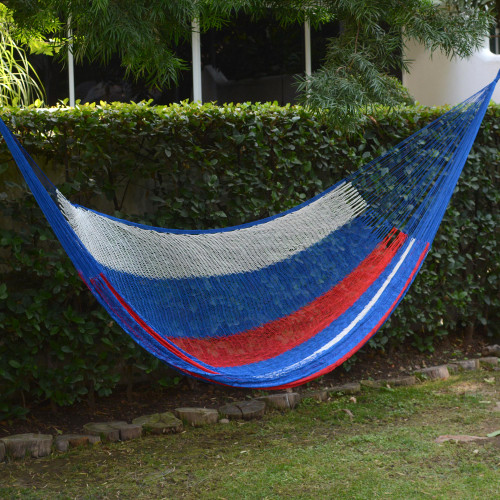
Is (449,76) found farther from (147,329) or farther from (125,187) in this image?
(147,329)

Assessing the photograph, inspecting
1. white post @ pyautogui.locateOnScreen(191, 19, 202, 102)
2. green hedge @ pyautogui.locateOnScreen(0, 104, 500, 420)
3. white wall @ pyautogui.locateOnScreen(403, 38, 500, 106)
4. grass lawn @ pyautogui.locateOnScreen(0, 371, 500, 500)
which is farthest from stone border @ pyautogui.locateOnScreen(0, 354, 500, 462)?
white wall @ pyautogui.locateOnScreen(403, 38, 500, 106)

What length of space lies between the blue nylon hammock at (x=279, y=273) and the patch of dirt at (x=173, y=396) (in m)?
0.69

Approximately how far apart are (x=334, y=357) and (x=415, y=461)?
485 mm

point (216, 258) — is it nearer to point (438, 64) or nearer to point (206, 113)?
point (206, 113)

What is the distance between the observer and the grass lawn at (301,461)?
230cm

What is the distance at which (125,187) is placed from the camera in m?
3.20

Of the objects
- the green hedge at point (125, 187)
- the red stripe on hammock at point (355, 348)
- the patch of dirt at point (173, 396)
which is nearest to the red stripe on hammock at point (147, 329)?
the red stripe on hammock at point (355, 348)

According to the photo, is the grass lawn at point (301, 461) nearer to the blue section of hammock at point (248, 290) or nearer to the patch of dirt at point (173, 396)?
the patch of dirt at point (173, 396)

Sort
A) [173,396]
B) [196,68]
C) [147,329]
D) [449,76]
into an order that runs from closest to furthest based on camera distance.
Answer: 1. [147,329]
2. [173,396]
3. [196,68]
4. [449,76]

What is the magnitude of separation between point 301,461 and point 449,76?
169 inches

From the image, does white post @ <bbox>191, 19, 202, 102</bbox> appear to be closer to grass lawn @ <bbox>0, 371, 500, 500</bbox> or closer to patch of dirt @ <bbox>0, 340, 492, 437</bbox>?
patch of dirt @ <bbox>0, 340, 492, 437</bbox>

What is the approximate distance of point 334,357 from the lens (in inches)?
100

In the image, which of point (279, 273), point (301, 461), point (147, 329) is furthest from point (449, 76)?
point (147, 329)

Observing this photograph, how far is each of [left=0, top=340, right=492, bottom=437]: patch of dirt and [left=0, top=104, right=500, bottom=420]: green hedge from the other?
83mm
